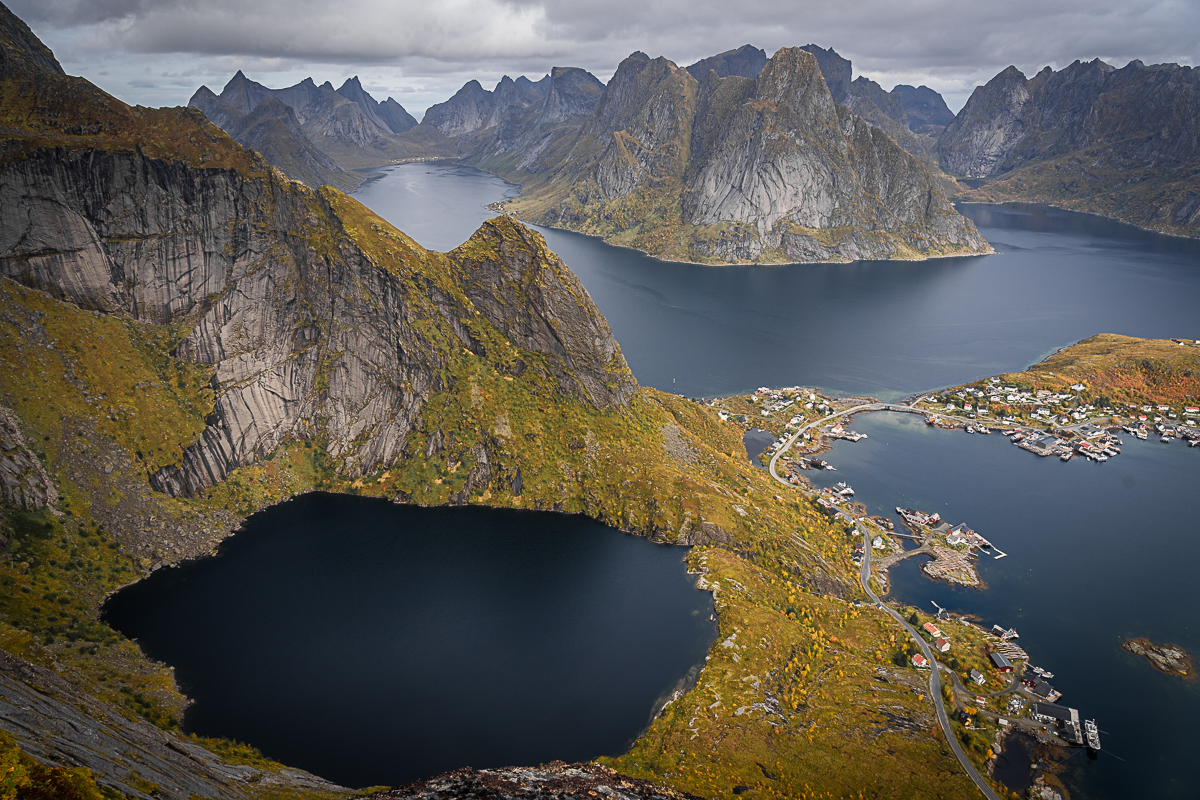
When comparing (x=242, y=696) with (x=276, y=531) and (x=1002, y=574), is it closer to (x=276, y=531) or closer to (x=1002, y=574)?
(x=276, y=531)

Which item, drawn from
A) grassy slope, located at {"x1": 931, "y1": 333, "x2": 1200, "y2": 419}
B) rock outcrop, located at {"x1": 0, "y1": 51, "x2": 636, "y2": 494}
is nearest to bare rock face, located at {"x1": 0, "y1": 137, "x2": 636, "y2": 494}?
rock outcrop, located at {"x1": 0, "y1": 51, "x2": 636, "y2": 494}

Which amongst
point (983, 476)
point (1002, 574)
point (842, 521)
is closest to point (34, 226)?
point (842, 521)

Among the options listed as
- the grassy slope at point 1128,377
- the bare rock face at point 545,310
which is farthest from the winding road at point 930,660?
the grassy slope at point 1128,377

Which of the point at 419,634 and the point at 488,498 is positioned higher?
the point at 488,498

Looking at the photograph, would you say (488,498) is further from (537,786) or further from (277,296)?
(537,786)

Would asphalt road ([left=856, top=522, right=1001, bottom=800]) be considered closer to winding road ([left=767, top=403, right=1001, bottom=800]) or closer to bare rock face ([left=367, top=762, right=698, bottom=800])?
winding road ([left=767, top=403, right=1001, bottom=800])

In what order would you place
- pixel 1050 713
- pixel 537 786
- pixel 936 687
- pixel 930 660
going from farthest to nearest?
pixel 930 660
pixel 936 687
pixel 1050 713
pixel 537 786

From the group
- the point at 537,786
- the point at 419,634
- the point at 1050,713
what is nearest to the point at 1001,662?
the point at 1050,713

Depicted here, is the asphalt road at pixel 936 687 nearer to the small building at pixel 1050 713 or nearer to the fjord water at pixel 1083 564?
the fjord water at pixel 1083 564
